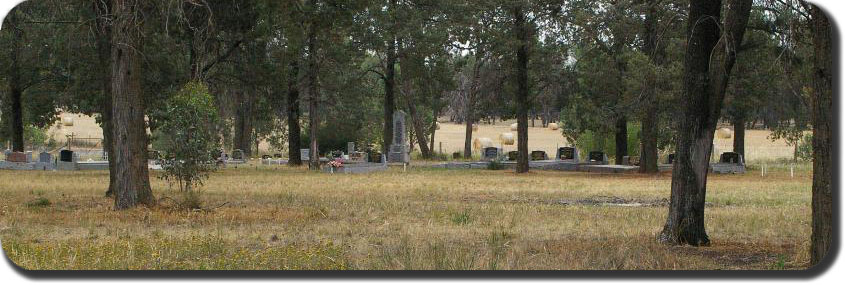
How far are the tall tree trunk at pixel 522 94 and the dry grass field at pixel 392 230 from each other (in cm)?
1403

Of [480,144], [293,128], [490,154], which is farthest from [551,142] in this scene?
[293,128]

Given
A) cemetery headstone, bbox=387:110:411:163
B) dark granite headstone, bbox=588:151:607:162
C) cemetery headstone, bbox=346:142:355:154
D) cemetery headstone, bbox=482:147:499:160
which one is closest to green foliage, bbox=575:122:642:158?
dark granite headstone, bbox=588:151:607:162

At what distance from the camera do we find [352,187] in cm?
2595

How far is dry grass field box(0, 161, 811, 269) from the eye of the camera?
32.8 feet

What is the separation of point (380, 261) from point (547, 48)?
30034 mm

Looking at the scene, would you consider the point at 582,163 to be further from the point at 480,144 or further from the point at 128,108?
the point at 128,108

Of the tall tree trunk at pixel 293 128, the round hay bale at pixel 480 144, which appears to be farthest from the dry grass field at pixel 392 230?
the round hay bale at pixel 480 144

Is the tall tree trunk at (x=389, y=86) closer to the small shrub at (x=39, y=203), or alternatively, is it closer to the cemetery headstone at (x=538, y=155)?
the cemetery headstone at (x=538, y=155)

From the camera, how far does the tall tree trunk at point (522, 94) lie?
125ft

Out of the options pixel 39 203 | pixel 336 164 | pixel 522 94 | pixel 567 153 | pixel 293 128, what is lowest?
pixel 39 203

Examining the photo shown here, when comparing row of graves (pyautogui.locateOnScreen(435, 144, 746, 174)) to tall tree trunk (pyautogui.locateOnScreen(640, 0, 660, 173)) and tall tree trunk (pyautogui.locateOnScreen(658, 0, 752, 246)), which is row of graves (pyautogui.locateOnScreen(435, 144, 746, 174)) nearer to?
tall tree trunk (pyautogui.locateOnScreen(640, 0, 660, 173))

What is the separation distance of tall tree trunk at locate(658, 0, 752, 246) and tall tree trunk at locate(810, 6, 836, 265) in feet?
7.65

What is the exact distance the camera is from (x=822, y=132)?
8641 millimetres

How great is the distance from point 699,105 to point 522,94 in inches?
1123
